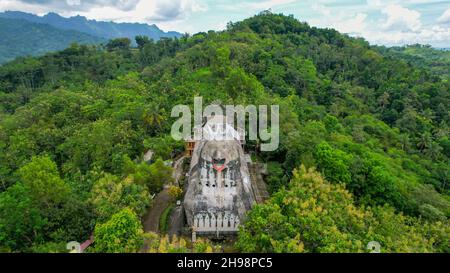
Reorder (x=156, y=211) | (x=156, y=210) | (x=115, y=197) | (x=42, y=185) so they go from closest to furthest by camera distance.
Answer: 1. (x=42, y=185)
2. (x=115, y=197)
3. (x=156, y=211)
4. (x=156, y=210)

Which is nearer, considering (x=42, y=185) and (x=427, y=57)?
(x=42, y=185)

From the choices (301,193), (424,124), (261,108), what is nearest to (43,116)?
(261,108)

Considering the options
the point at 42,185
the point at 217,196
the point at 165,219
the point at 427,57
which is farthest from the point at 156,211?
the point at 427,57

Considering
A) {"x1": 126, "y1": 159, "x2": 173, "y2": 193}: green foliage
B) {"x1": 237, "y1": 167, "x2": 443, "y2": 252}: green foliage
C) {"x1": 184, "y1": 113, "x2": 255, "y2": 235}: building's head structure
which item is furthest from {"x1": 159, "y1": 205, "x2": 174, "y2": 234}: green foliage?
{"x1": 237, "y1": 167, "x2": 443, "y2": 252}: green foliage

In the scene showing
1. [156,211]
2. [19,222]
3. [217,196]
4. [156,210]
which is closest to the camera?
[19,222]

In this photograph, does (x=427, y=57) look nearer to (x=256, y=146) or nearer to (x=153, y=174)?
(x=256, y=146)

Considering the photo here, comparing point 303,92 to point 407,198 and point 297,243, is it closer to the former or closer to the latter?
point 407,198

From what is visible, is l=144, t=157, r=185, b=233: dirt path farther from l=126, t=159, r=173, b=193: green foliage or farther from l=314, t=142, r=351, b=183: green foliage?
l=314, t=142, r=351, b=183: green foliage
